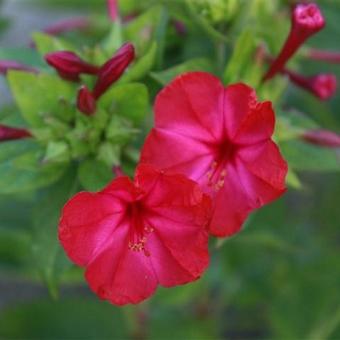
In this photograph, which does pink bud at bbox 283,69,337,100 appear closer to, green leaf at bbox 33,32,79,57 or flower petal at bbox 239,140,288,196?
flower petal at bbox 239,140,288,196

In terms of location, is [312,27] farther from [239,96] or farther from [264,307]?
[264,307]

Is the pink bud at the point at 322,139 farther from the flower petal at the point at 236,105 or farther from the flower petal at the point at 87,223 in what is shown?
the flower petal at the point at 87,223

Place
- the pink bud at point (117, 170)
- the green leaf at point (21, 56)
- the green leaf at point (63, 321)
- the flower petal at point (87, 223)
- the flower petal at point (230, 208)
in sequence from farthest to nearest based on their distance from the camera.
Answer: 1. the green leaf at point (63, 321)
2. the green leaf at point (21, 56)
3. the pink bud at point (117, 170)
4. the flower petal at point (230, 208)
5. the flower petal at point (87, 223)

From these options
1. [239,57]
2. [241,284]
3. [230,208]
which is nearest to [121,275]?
[230,208]

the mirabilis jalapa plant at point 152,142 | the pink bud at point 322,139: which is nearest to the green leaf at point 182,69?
the mirabilis jalapa plant at point 152,142

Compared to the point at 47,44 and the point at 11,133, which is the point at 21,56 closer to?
the point at 47,44
